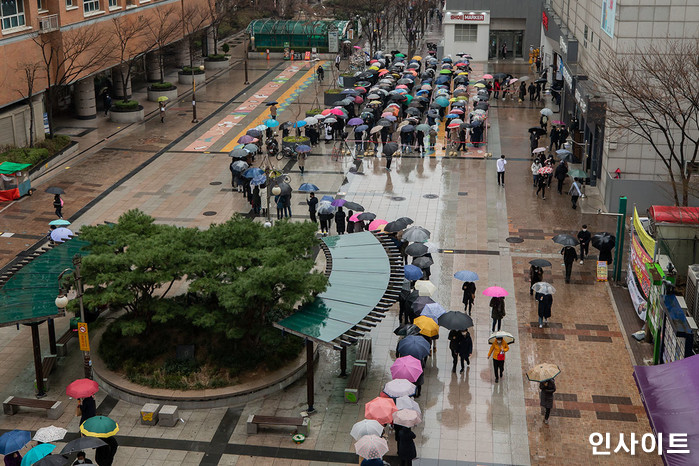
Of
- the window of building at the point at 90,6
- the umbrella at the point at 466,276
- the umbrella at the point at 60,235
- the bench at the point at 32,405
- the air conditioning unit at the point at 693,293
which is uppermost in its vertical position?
the window of building at the point at 90,6

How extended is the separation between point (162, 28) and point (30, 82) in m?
16.5

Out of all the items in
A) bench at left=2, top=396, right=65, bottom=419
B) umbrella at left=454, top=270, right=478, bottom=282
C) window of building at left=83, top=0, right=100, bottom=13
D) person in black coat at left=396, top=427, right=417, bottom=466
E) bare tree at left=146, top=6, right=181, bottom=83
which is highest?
window of building at left=83, top=0, right=100, bottom=13

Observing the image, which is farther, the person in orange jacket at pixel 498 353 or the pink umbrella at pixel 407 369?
the person in orange jacket at pixel 498 353

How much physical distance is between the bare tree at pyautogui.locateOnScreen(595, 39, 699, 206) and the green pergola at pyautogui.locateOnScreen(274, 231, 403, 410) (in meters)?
10.8

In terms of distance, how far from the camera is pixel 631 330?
25.2 meters

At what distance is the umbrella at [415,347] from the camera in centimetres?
2127

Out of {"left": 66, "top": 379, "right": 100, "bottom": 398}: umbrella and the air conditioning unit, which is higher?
the air conditioning unit

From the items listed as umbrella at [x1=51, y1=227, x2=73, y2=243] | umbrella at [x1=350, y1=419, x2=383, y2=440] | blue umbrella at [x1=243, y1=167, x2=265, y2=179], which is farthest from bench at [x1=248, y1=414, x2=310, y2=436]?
blue umbrella at [x1=243, y1=167, x2=265, y2=179]

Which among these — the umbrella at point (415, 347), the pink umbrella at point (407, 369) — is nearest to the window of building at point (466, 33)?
the umbrella at point (415, 347)

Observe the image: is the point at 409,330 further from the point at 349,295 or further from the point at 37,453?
the point at 37,453

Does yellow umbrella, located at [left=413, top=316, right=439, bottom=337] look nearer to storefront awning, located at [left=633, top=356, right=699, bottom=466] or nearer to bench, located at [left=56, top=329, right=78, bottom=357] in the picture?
storefront awning, located at [left=633, top=356, right=699, bottom=466]

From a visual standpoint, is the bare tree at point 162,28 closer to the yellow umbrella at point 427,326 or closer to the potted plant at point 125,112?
the potted plant at point 125,112

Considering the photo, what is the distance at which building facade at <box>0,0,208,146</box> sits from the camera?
41688 mm

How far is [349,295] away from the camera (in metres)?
22.2
